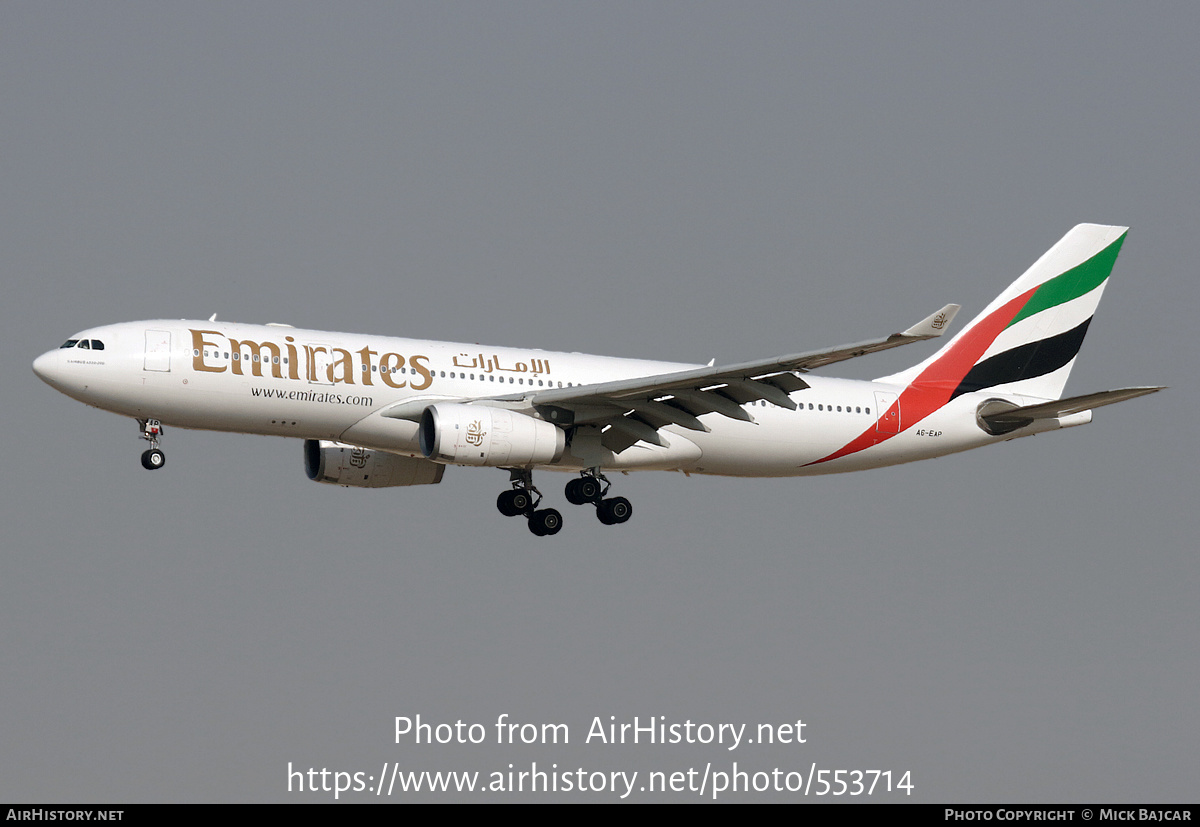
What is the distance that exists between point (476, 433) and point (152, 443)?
772 cm

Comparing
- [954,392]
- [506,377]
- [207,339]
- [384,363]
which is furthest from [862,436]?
[207,339]

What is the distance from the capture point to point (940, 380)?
4247 cm

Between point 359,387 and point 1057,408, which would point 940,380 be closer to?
point 1057,408

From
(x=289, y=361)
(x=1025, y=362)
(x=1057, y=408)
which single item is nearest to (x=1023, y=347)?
(x=1025, y=362)

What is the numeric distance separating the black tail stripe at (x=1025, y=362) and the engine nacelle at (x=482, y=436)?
12.4 meters

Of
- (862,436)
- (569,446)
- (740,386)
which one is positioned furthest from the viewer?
(862,436)

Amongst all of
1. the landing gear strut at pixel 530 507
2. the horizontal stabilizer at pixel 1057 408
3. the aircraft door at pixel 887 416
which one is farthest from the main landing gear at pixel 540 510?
the horizontal stabilizer at pixel 1057 408

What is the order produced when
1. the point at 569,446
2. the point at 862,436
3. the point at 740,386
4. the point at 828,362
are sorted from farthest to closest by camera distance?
1. the point at 862,436
2. the point at 569,446
3. the point at 740,386
4. the point at 828,362

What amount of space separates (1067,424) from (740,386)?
35.6ft

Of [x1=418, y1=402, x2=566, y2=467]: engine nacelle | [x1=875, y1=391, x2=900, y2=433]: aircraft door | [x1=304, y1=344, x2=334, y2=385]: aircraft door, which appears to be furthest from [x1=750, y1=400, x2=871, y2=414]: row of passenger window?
[x1=304, y1=344, x2=334, y2=385]: aircraft door

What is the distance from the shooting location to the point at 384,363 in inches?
1462

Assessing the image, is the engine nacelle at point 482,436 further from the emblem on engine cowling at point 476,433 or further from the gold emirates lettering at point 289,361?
the gold emirates lettering at point 289,361

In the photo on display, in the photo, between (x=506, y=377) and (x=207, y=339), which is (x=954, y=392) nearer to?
(x=506, y=377)

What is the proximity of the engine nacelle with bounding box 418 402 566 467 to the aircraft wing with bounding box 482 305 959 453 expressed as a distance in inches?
32.2
